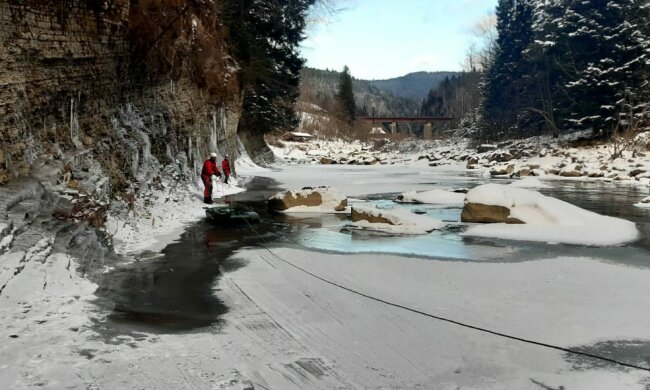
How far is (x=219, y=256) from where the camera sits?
8.46 m

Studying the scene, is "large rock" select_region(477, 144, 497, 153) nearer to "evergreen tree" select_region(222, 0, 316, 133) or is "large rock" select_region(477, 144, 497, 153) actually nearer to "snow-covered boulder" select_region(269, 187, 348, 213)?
"evergreen tree" select_region(222, 0, 316, 133)

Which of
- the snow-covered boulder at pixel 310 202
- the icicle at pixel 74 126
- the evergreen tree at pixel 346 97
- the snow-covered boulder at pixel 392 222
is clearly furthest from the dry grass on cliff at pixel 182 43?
the evergreen tree at pixel 346 97

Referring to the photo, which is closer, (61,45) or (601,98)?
(61,45)

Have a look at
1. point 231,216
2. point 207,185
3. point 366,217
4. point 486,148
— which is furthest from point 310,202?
point 486,148

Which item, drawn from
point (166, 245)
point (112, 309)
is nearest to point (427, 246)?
point (166, 245)

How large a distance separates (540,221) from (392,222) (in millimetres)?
3322

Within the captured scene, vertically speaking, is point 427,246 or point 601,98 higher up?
point 601,98

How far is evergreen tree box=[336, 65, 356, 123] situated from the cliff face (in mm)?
89521

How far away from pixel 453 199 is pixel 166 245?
10449mm

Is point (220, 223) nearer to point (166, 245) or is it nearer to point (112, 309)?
point (166, 245)

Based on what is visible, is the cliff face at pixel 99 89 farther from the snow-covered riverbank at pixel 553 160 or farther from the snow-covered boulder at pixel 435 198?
the snow-covered riverbank at pixel 553 160

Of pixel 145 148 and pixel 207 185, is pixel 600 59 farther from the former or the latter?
pixel 145 148

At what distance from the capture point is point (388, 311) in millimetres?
5680

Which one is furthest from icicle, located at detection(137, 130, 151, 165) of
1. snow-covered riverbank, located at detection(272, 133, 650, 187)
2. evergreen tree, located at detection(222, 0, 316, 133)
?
snow-covered riverbank, located at detection(272, 133, 650, 187)
